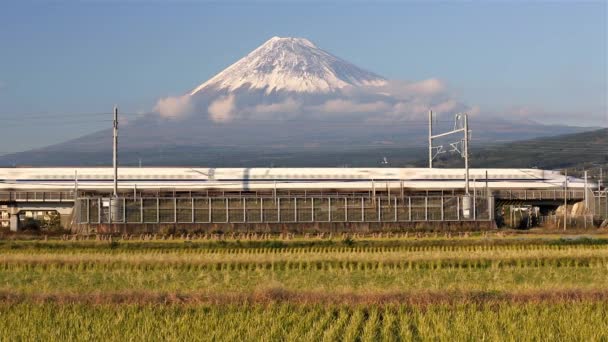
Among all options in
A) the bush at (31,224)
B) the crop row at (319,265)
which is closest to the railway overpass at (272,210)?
the bush at (31,224)

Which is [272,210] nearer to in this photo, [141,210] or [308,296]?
[141,210]

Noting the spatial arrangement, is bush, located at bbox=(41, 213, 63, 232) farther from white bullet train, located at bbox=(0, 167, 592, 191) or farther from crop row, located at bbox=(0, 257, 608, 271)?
crop row, located at bbox=(0, 257, 608, 271)

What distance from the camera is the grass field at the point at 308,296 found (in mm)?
17844

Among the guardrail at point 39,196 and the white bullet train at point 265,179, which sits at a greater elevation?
the white bullet train at point 265,179

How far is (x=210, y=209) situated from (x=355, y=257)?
22.6 meters

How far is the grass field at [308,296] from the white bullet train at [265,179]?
42.4m

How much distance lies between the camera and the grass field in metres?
17.8

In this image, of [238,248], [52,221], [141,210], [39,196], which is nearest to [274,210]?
[141,210]

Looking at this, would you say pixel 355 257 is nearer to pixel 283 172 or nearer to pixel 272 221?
pixel 272 221

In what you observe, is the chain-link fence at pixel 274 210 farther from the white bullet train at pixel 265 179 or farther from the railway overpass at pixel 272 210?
the white bullet train at pixel 265 179

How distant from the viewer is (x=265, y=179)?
268 ft

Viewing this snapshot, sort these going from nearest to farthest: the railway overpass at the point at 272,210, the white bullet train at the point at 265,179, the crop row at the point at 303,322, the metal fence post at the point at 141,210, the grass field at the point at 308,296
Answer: the crop row at the point at 303,322 → the grass field at the point at 308,296 → the metal fence post at the point at 141,210 → the railway overpass at the point at 272,210 → the white bullet train at the point at 265,179

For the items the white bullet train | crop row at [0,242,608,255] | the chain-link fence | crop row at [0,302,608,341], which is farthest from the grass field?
the white bullet train

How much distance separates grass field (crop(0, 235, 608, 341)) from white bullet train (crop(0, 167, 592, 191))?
42.4 m
